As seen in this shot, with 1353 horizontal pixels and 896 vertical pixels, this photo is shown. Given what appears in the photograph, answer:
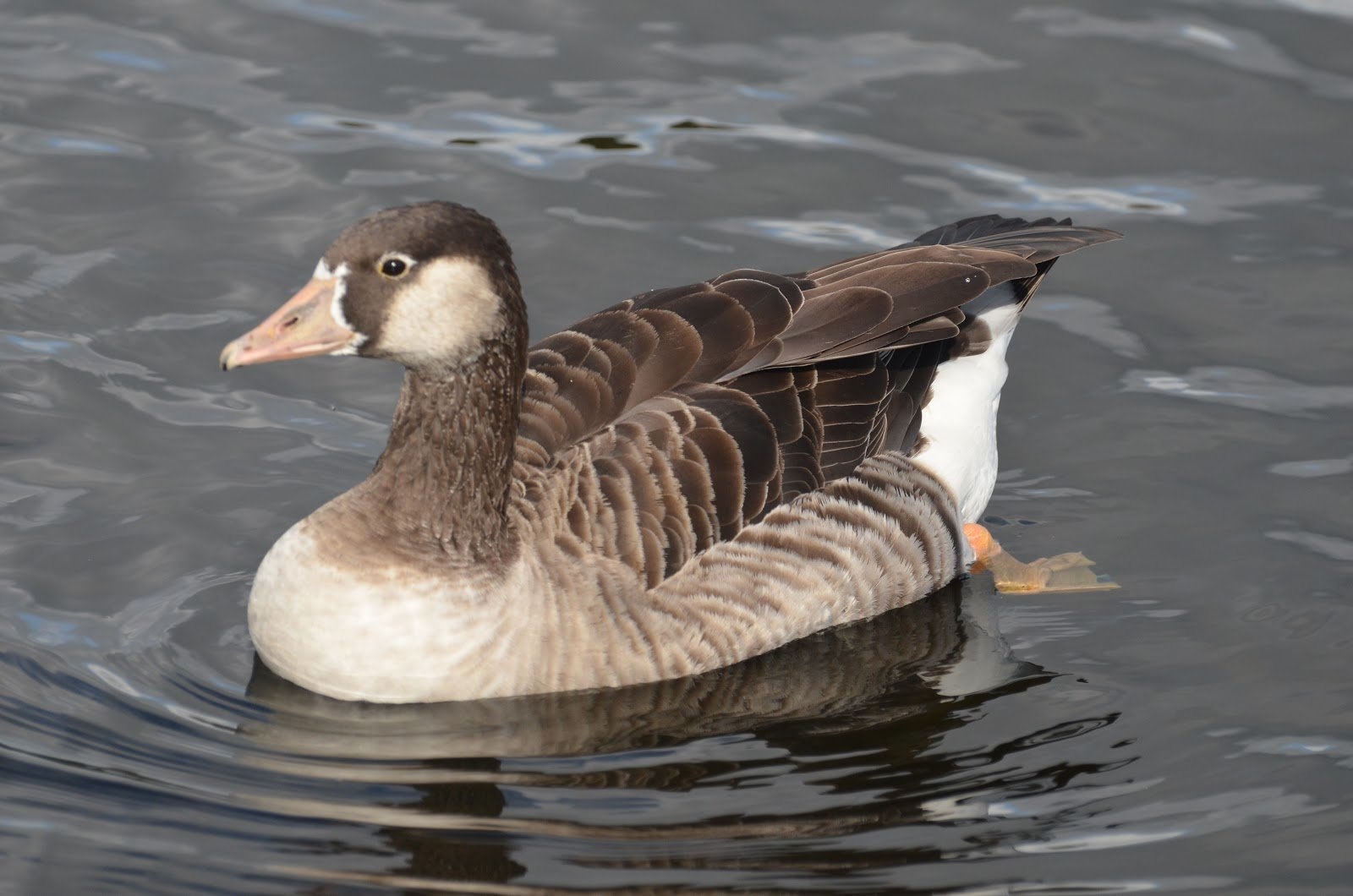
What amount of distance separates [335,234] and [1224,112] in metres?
6.79

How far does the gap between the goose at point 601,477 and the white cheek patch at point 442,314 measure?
0.03 ft

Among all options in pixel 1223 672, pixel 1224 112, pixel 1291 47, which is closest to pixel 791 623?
pixel 1223 672

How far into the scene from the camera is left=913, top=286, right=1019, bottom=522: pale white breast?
1009 cm

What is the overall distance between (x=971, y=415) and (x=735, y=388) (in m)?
1.86

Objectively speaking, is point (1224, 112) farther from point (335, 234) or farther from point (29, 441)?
point (29, 441)

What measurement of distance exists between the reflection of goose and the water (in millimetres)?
26

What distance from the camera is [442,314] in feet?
26.2

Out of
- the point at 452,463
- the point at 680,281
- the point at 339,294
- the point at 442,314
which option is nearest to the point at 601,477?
the point at 452,463

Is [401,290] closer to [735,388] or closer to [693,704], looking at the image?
[735,388]

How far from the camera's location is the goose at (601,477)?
8.03m

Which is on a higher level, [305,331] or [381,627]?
[305,331]

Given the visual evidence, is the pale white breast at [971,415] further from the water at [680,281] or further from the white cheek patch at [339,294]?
the white cheek patch at [339,294]

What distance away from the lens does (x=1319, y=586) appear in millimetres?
9641

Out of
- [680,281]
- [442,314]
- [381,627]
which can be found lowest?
[381,627]
